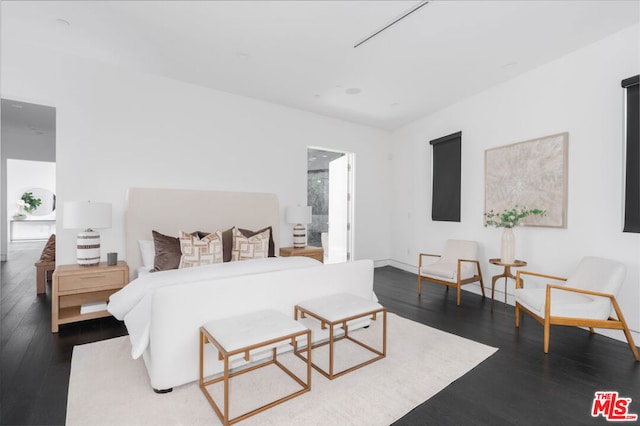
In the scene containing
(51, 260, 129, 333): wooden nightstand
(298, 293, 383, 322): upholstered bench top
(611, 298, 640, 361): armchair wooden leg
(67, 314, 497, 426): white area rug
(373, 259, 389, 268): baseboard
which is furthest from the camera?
(373, 259, 389, 268): baseboard

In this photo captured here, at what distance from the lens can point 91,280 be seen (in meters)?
3.18

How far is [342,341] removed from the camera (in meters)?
2.91

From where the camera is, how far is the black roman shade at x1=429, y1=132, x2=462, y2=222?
197 inches

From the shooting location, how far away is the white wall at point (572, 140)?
3057 millimetres

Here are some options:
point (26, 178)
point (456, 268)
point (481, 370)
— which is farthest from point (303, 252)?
point (26, 178)

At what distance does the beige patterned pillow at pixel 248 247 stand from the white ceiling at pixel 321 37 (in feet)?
7.07

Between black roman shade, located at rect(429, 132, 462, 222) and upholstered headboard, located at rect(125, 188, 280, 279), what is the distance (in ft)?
9.25

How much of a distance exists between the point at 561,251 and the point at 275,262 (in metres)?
3.37

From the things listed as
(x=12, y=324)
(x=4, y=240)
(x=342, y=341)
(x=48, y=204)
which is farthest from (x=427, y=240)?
(x=48, y=204)

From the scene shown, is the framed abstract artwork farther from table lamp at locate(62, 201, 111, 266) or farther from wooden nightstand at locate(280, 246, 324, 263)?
table lamp at locate(62, 201, 111, 266)

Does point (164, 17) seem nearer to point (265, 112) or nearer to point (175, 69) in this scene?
point (175, 69)

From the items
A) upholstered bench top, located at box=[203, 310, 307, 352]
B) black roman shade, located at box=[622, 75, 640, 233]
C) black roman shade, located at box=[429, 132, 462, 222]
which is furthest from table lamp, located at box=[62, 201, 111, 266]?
black roman shade, located at box=[622, 75, 640, 233]

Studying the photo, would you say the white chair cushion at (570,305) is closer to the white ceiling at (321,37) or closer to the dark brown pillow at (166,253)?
the white ceiling at (321,37)

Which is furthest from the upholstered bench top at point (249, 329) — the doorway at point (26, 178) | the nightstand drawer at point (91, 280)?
the doorway at point (26, 178)
